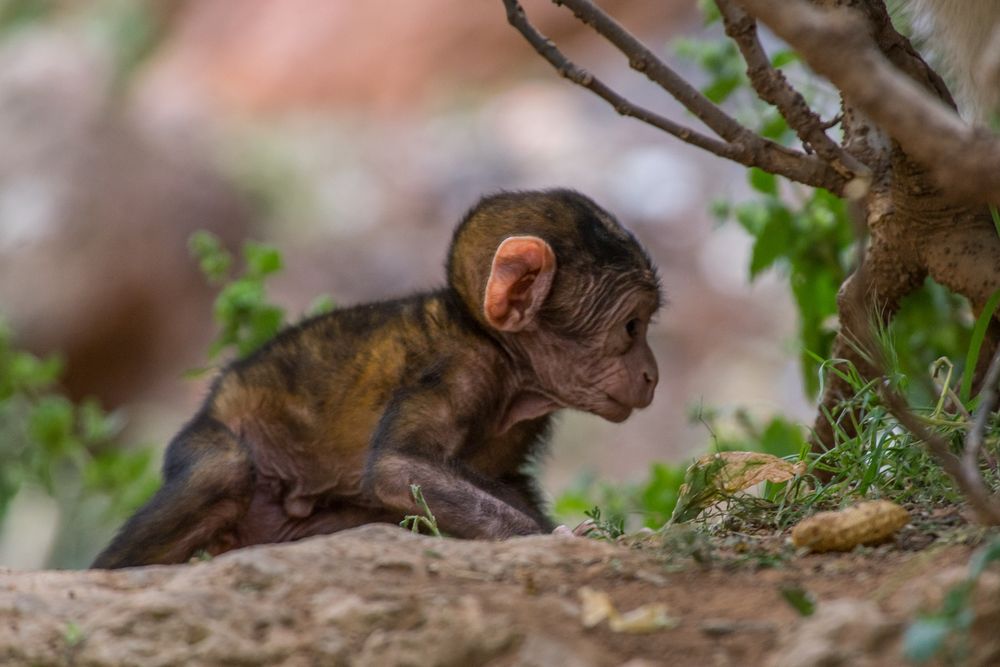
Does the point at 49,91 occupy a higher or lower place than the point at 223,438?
higher

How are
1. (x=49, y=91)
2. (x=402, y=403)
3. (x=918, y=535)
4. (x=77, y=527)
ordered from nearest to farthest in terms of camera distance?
1. (x=918, y=535)
2. (x=402, y=403)
3. (x=77, y=527)
4. (x=49, y=91)

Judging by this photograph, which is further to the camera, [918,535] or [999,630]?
[918,535]

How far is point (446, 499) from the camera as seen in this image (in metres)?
3.71

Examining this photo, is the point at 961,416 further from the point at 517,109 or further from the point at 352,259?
→ the point at 517,109

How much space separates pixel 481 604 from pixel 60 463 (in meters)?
5.11

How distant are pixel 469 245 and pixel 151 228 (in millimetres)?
10466

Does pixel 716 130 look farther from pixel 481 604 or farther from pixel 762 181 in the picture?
pixel 481 604

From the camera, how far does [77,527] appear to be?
22.3 feet

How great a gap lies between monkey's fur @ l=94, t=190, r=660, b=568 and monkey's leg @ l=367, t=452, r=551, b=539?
208 mm

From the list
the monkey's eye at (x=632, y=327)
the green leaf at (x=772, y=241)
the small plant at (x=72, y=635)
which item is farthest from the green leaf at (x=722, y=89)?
the small plant at (x=72, y=635)

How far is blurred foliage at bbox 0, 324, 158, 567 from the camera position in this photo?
6.16 metres

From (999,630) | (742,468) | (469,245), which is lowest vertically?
(999,630)

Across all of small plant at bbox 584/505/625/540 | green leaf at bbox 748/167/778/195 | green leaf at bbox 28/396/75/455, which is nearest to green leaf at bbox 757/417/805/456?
green leaf at bbox 748/167/778/195

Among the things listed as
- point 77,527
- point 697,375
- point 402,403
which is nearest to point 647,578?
point 402,403
